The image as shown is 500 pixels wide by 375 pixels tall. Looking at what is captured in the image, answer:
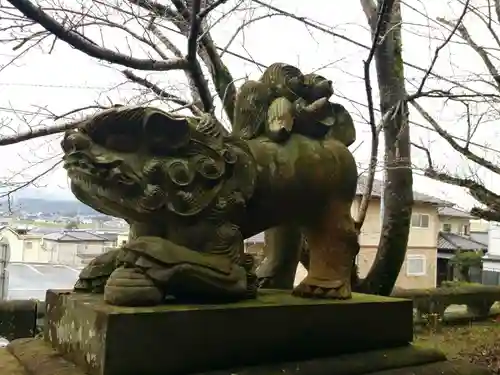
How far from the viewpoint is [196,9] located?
259 cm

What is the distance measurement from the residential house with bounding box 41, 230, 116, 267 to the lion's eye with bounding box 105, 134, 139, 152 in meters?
2.18

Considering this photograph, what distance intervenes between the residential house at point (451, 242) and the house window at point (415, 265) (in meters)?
0.77

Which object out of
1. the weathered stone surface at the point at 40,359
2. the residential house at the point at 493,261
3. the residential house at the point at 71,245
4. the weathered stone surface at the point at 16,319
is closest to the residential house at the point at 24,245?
the residential house at the point at 71,245

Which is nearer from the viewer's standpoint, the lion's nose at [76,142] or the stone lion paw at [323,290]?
the lion's nose at [76,142]

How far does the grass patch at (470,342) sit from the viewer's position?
4254 mm

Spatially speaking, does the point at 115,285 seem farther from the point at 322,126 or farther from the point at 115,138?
the point at 322,126

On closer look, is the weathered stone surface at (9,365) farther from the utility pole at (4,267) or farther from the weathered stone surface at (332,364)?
the utility pole at (4,267)

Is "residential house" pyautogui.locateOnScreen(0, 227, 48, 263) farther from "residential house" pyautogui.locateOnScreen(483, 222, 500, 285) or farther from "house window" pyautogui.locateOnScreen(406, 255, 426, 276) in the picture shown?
"residential house" pyautogui.locateOnScreen(483, 222, 500, 285)

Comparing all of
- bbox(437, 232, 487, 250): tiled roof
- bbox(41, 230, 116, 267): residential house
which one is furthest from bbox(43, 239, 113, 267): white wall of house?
bbox(437, 232, 487, 250): tiled roof

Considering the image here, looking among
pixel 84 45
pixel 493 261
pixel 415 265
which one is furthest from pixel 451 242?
pixel 84 45

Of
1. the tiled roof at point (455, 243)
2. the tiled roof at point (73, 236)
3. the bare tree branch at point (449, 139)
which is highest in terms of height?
the bare tree branch at point (449, 139)

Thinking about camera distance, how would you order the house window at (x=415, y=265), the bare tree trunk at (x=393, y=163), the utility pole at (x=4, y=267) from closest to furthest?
1. the bare tree trunk at (x=393, y=163)
2. the utility pole at (x=4, y=267)
3. the house window at (x=415, y=265)

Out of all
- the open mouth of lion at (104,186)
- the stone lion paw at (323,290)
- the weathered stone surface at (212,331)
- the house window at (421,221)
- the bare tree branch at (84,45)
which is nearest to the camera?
the weathered stone surface at (212,331)

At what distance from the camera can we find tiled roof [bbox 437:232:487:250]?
1248cm
